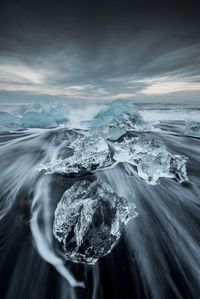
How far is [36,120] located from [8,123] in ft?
4.30

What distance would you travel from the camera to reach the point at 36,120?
26.1 feet

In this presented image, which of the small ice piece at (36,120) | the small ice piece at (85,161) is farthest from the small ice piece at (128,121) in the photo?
the small ice piece at (85,161)

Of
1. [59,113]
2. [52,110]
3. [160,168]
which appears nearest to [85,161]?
[160,168]

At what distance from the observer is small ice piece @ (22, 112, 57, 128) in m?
7.77

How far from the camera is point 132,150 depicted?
352 centimetres

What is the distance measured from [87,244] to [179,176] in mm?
2159

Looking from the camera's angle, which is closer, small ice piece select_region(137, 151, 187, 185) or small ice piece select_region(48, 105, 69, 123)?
small ice piece select_region(137, 151, 187, 185)

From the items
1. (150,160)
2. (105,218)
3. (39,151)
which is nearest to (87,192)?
(105,218)

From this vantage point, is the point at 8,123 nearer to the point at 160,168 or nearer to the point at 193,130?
the point at 160,168

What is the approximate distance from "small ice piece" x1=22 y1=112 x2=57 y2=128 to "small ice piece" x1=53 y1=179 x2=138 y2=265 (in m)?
7.18

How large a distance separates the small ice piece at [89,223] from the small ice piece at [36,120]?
718cm

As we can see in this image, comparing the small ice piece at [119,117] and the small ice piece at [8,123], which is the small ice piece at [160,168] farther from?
the small ice piece at [8,123]

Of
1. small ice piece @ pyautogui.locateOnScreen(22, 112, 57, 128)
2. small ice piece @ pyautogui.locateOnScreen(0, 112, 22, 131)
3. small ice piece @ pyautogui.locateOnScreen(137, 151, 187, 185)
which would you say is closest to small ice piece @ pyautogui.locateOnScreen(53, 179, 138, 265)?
small ice piece @ pyautogui.locateOnScreen(137, 151, 187, 185)

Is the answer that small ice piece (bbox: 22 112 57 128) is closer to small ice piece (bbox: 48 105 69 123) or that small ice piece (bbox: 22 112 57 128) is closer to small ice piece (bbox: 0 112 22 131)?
small ice piece (bbox: 0 112 22 131)
